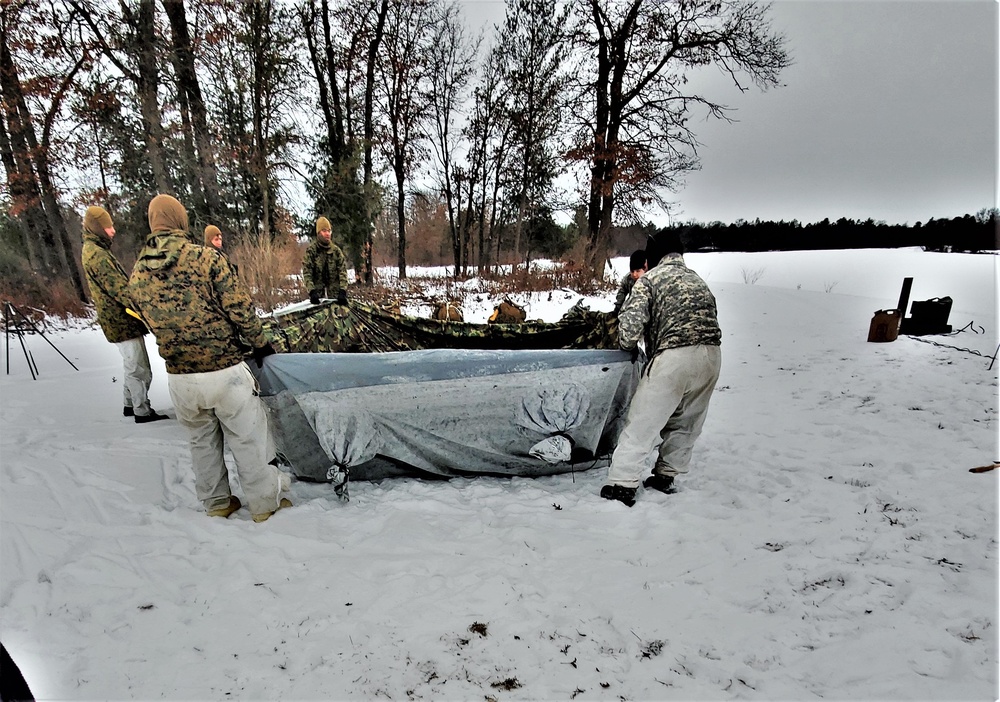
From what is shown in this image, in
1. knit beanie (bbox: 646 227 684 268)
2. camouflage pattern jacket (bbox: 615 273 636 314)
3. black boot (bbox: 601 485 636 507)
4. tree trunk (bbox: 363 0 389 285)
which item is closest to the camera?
black boot (bbox: 601 485 636 507)

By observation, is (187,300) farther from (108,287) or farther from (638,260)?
(638,260)

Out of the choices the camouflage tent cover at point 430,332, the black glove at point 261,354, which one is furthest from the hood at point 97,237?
the black glove at point 261,354

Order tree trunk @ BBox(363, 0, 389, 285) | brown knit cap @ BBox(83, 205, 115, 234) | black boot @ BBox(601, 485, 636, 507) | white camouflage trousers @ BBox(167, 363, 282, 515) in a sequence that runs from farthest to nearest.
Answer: tree trunk @ BBox(363, 0, 389, 285) → brown knit cap @ BBox(83, 205, 115, 234) → black boot @ BBox(601, 485, 636, 507) → white camouflage trousers @ BBox(167, 363, 282, 515)

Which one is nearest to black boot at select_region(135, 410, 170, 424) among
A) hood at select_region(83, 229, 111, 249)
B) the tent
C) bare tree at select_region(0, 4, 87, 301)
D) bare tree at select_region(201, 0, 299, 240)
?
hood at select_region(83, 229, 111, 249)

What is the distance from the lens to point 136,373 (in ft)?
13.6

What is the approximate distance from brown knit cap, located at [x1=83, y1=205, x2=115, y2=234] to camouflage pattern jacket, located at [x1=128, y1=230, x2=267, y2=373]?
7.11 feet

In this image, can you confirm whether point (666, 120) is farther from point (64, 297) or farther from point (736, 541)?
point (64, 297)

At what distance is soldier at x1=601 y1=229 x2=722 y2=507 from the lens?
2850mm

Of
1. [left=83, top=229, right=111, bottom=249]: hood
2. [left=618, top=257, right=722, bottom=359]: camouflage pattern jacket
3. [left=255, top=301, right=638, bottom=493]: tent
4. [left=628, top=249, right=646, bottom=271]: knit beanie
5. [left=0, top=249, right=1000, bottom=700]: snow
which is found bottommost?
[left=0, top=249, right=1000, bottom=700]: snow

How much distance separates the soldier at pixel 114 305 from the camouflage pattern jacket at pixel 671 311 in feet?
13.3

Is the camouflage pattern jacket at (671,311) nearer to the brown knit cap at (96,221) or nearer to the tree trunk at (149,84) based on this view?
the brown knit cap at (96,221)

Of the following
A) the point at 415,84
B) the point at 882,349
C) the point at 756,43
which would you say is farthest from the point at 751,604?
the point at 415,84

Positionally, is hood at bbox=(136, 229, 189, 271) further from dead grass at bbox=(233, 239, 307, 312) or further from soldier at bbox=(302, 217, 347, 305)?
dead grass at bbox=(233, 239, 307, 312)

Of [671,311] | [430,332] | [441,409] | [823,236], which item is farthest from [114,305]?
[823,236]
